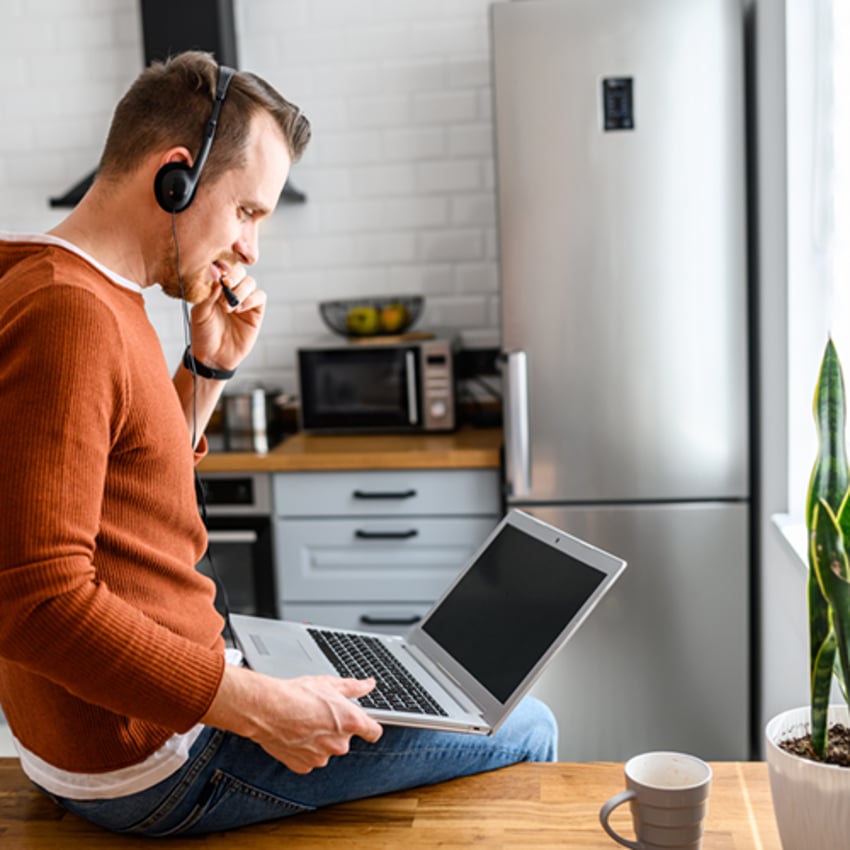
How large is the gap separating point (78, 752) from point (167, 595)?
0.66 ft

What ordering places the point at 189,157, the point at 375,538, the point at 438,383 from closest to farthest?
the point at 189,157
the point at 375,538
the point at 438,383

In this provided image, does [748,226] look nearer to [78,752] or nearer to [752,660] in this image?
[752,660]

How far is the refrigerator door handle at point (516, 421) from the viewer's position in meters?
2.65

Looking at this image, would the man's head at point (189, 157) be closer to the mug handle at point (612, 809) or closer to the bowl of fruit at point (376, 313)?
the mug handle at point (612, 809)

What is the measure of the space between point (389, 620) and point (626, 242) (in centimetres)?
118

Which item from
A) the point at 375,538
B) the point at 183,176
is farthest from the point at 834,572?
the point at 375,538

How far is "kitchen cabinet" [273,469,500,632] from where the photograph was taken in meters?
2.78

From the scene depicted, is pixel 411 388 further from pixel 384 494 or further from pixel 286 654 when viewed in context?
pixel 286 654

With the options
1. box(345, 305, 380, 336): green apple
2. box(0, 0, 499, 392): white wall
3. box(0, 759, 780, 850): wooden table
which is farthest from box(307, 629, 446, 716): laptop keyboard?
box(0, 0, 499, 392): white wall

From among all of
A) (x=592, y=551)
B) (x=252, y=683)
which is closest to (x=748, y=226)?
(x=592, y=551)

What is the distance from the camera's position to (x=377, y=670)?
136 cm

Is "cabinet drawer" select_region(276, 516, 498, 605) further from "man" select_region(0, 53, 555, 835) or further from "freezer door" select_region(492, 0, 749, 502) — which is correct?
"man" select_region(0, 53, 555, 835)

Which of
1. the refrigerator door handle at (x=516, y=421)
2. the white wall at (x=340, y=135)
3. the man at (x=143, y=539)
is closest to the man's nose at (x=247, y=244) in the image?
the man at (x=143, y=539)

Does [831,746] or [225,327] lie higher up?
[225,327]
